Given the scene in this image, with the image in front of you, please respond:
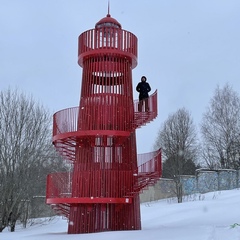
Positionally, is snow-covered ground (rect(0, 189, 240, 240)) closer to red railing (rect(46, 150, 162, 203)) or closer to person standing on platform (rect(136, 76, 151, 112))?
red railing (rect(46, 150, 162, 203))

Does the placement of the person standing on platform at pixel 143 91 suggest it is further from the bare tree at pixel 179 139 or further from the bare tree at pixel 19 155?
the bare tree at pixel 179 139

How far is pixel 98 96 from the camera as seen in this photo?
1909cm

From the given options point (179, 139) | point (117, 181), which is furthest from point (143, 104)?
point (179, 139)

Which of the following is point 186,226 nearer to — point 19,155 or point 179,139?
point 19,155

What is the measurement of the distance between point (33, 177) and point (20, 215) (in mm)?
2789

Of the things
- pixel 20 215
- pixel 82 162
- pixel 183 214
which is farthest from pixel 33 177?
pixel 82 162

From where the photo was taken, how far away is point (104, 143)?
1877 centimetres

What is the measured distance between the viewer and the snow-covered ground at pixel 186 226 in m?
13.7

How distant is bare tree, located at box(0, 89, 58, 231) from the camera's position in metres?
31.6

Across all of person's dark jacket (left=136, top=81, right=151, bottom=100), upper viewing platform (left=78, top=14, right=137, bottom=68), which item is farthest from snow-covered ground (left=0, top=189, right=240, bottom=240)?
upper viewing platform (left=78, top=14, right=137, bottom=68)

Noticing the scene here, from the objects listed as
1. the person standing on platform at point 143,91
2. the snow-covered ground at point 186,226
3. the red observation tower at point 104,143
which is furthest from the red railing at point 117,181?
the person standing on platform at point 143,91

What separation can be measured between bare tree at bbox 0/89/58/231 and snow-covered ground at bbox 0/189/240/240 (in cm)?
281

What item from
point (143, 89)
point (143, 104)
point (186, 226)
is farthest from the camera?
point (143, 89)

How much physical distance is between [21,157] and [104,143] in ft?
50.4
